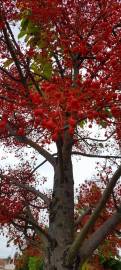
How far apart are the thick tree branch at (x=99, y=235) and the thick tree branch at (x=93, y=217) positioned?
0.19m

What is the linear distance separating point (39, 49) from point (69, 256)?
179 inches

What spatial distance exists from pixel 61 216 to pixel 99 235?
128 centimetres

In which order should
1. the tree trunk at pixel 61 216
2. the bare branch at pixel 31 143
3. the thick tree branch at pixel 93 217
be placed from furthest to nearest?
the bare branch at pixel 31 143 < the tree trunk at pixel 61 216 < the thick tree branch at pixel 93 217

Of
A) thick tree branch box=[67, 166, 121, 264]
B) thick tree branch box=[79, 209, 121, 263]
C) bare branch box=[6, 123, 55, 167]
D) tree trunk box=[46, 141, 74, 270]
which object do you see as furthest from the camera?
bare branch box=[6, 123, 55, 167]

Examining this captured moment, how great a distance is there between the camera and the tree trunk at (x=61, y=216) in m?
10.1

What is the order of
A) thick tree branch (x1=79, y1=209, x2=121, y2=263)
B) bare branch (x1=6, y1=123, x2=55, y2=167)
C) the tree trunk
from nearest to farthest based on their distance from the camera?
thick tree branch (x1=79, y1=209, x2=121, y2=263) → the tree trunk → bare branch (x1=6, y1=123, x2=55, y2=167)

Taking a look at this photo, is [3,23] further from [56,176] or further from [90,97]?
[56,176]

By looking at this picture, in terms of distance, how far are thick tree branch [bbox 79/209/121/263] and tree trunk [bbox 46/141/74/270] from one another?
0.46m

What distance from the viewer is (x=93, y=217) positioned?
9.14 meters

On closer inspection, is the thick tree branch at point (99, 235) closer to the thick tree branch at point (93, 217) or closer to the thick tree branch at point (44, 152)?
the thick tree branch at point (93, 217)

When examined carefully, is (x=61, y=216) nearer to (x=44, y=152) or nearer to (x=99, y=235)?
(x=99, y=235)

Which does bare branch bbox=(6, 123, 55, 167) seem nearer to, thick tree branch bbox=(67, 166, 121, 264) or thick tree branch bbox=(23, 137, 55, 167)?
thick tree branch bbox=(23, 137, 55, 167)

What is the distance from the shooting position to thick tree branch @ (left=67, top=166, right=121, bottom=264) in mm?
8969

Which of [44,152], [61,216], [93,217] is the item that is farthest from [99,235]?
[44,152]
